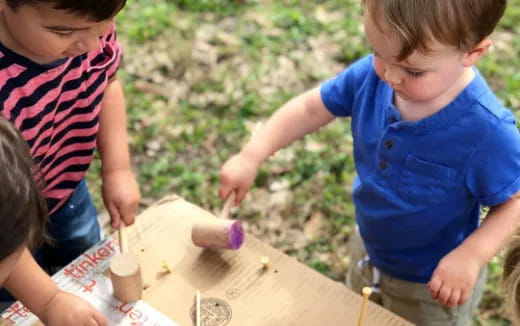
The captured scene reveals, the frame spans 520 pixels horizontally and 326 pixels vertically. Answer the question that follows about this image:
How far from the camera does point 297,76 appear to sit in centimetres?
246

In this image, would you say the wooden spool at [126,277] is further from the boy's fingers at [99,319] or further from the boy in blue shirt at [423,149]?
the boy in blue shirt at [423,149]

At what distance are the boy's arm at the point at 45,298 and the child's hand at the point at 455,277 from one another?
1.91ft

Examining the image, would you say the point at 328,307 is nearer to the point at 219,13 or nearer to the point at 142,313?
the point at 142,313

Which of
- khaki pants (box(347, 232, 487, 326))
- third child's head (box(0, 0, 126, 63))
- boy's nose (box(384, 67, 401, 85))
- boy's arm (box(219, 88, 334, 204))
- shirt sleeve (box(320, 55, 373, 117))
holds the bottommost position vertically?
khaki pants (box(347, 232, 487, 326))

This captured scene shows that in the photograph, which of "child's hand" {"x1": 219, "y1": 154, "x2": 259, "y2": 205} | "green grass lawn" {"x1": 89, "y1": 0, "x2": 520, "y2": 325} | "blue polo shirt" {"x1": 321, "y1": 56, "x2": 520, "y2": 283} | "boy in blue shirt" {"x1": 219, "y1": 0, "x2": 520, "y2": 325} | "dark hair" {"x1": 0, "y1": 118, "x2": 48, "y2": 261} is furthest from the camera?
"green grass lawn" {"x1": 89, "y1": 0, "x2": 520, "y2": 325}

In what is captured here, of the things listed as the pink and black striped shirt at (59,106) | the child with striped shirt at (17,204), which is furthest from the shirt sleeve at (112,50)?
the child with striped shirt at (17,204)

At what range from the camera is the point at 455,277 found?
110cm

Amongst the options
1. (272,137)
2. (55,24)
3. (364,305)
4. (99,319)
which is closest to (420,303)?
(364,305)

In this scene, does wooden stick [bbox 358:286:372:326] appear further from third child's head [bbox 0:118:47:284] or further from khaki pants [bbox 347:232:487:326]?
third child's head [bbox 0:118:47:284]

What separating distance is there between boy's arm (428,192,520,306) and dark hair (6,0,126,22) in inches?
27.7

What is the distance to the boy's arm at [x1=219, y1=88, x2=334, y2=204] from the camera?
51.8 inches

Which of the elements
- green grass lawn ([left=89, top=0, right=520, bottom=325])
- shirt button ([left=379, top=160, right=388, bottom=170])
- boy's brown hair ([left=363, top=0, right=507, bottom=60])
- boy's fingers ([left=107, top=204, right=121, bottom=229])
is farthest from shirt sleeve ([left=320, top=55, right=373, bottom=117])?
green grass lawn ([left=89, top=0, right=520, bottom=325])

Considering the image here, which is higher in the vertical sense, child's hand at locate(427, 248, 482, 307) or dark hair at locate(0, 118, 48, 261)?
dark hair at locate(0, 118, 48, 261)

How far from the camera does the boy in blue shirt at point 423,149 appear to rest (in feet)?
3.25
